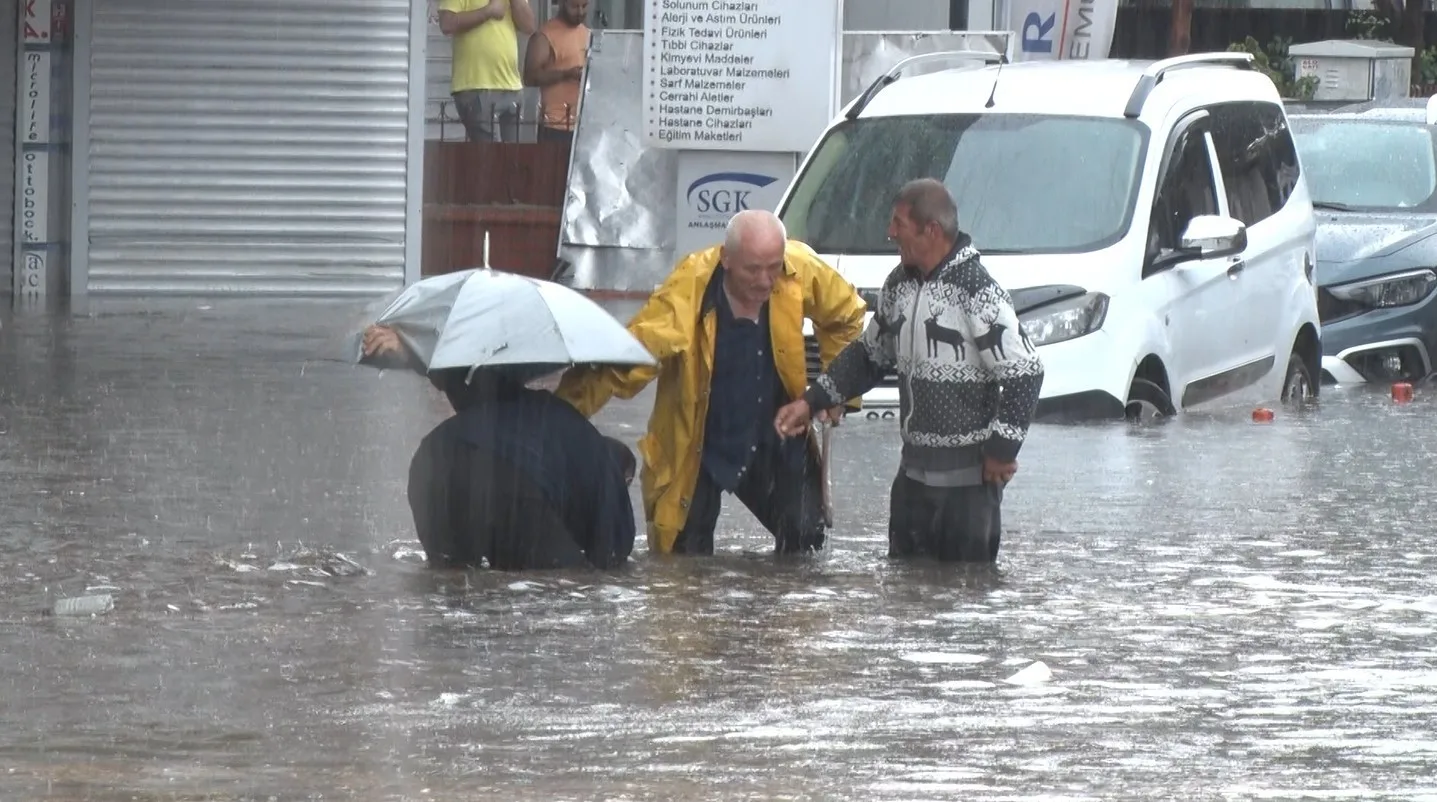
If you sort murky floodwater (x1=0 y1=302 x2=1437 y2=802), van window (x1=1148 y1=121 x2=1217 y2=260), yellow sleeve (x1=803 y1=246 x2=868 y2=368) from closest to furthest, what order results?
murky floodwater (x1=0 y1=302 x2=1437 y2=802)
yellow sleeve (x1=803 y1=246 x2=868 y2=368)
van window (x1=1148 y1=121 x2=1217 y2=260)

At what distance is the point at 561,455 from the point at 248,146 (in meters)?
10.7

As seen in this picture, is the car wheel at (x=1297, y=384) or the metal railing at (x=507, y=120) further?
the metal railing at (x=507, y=120)

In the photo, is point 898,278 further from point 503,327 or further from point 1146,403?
point 1146,403

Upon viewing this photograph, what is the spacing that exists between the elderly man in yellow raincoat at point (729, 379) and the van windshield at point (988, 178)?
3.22m

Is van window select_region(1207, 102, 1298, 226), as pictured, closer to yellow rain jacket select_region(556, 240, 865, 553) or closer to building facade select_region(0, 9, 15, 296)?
yellow rain jacket select_region(556, 240, 865, 553)

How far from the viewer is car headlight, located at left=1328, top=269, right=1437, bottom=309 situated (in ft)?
54.9

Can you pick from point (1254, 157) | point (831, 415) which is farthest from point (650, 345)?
point (1254, 157)

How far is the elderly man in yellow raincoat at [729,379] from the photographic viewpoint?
29.2ft

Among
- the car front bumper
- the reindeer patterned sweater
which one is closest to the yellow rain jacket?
the reindeer patterned sweater

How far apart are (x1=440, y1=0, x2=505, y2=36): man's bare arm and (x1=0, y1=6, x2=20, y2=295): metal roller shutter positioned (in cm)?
317

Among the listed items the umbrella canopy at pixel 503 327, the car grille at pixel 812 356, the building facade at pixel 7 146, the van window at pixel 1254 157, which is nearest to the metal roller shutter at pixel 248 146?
the building facade at pixel 7 146

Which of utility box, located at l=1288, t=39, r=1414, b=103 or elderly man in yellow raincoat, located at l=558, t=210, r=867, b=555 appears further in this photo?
utility box, located at l=1288, t=39, r=1414, b=103

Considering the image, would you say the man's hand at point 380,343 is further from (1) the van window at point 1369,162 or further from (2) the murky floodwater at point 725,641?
(1) the van window at point 1369,162

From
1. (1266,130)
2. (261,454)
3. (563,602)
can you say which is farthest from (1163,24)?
(563,602)
